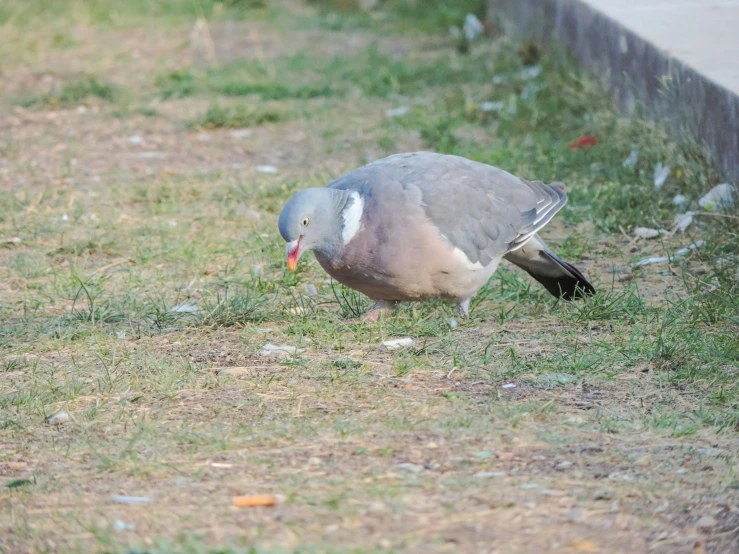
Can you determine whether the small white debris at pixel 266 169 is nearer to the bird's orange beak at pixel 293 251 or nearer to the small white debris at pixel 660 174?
A: the small white debris at pixel 660 174

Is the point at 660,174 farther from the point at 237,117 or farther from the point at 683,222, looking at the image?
the point at 237,117

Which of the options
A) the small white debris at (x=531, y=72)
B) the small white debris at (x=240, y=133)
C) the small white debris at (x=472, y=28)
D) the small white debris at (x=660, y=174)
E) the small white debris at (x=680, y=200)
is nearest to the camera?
the small white debris at (x=680, y=200)

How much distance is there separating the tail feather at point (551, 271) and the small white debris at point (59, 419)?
204 centimetres

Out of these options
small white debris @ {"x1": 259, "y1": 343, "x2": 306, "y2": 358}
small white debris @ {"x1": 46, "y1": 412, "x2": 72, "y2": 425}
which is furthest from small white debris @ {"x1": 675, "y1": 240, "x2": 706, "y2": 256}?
small white debris @ {"x1": 46, "y1": 412, "x2": 72, "y2": 425}

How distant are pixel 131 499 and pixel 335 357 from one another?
1.19 metres

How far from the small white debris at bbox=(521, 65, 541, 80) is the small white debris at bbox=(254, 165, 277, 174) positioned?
2.39 meters

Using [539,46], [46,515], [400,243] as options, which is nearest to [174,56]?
[539,46]

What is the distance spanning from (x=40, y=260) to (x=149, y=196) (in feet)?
3.37

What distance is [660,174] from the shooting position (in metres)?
5.71

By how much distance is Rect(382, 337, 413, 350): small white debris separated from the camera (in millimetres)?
3916

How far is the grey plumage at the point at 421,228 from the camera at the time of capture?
12.6 feet

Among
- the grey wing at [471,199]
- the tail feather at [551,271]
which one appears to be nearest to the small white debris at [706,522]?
the grey wing at [471,199]

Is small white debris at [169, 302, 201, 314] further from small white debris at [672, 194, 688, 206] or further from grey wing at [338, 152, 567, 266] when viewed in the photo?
small white debris at [672, 194, 688, 206]

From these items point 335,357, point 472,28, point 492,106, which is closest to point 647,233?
point 335,357
